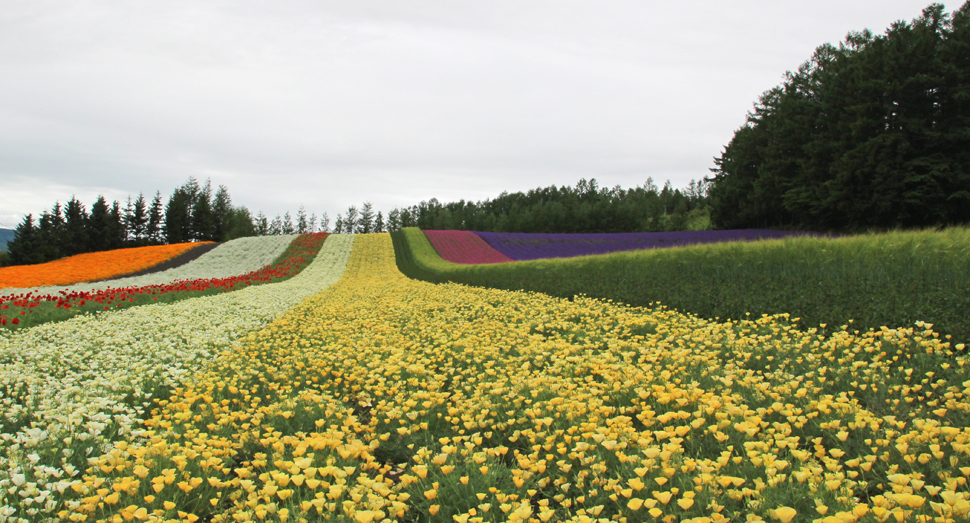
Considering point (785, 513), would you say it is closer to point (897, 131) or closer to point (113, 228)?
point (897, 131)

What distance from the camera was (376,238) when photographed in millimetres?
49844

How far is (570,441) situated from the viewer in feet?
11.2

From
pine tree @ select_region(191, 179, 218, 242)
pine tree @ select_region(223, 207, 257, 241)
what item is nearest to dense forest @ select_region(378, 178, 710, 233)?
pine tree @ select_region(223, 207, 257, 241)

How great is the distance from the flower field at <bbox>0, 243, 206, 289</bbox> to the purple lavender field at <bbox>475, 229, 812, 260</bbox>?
25766 millimetres

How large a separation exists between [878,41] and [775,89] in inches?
761

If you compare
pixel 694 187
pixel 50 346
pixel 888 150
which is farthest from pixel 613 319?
pixel 694 187

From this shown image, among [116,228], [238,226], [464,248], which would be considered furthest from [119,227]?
[464,248]

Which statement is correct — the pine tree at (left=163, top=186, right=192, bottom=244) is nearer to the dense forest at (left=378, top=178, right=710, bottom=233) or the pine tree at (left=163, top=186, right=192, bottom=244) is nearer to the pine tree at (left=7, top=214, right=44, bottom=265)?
the pine tree at (left=7, top=214, right=44, bottom=265)

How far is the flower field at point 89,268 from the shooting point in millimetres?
24516

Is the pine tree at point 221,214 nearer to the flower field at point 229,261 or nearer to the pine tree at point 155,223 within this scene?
the pine tree at point 155,223

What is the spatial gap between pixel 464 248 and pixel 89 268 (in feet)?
85.4

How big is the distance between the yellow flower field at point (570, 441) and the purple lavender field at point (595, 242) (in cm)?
2618

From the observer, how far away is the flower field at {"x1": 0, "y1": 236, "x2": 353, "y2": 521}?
10.3 ft

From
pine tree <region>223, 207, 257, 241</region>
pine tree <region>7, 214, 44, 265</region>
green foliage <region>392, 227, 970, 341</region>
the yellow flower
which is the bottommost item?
the yellow flower
